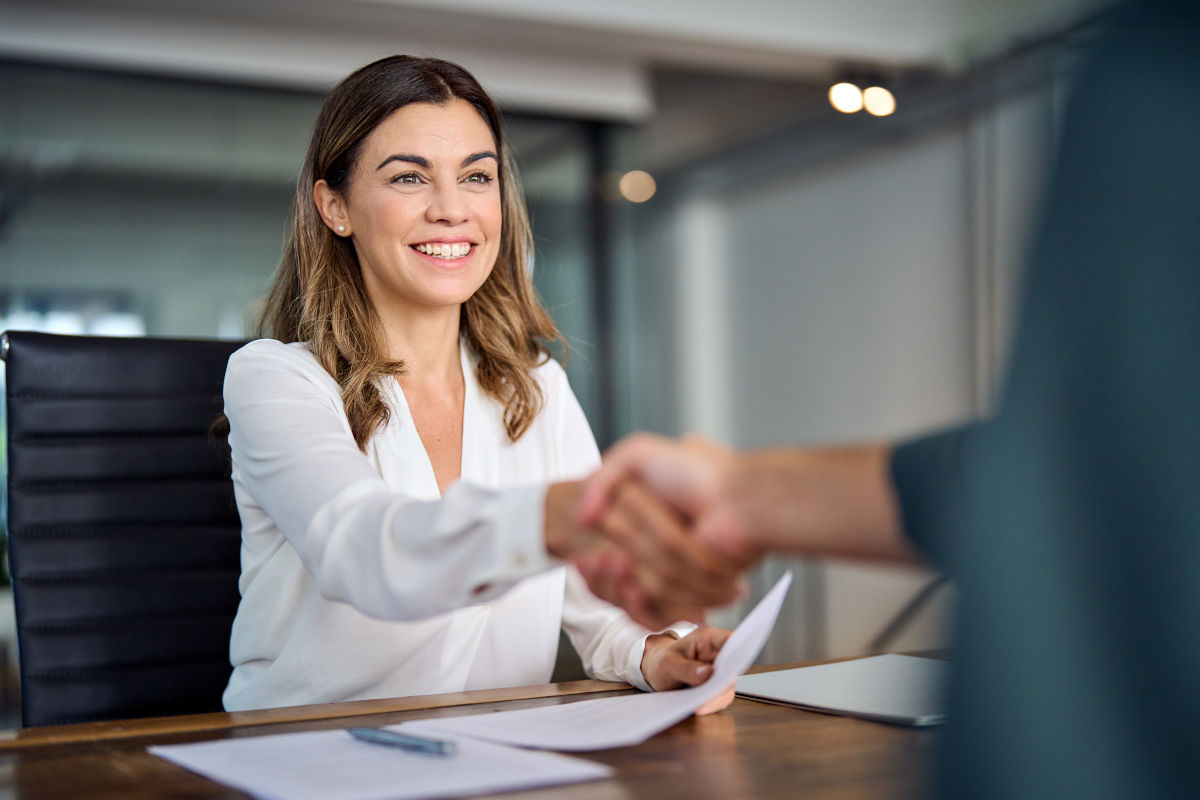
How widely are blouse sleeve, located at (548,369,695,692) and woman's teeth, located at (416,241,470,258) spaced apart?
256 millimetres

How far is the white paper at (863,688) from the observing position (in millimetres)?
1095

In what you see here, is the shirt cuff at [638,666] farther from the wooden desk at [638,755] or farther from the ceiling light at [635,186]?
the ceiling light at [635,186]

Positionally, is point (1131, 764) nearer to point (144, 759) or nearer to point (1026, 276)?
point (1026, 276)

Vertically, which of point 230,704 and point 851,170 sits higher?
point 851,170

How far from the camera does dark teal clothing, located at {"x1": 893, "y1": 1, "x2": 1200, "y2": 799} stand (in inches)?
18.0

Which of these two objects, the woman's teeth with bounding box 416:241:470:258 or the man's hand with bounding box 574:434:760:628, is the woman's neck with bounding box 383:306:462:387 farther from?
the man's hand with bounding box 574:434:760:628

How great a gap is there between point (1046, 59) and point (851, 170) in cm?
119

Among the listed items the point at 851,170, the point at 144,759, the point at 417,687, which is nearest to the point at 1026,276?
the point at 144,759

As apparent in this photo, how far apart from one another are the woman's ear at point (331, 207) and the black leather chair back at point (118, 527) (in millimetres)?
269

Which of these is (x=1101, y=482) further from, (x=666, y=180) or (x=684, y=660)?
(x=666, y=180)

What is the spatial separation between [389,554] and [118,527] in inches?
29.1

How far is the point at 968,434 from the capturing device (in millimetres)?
593

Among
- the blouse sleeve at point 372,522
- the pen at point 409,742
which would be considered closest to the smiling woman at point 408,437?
the blouse sleeve at point 372,522

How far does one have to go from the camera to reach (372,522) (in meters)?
1.05
